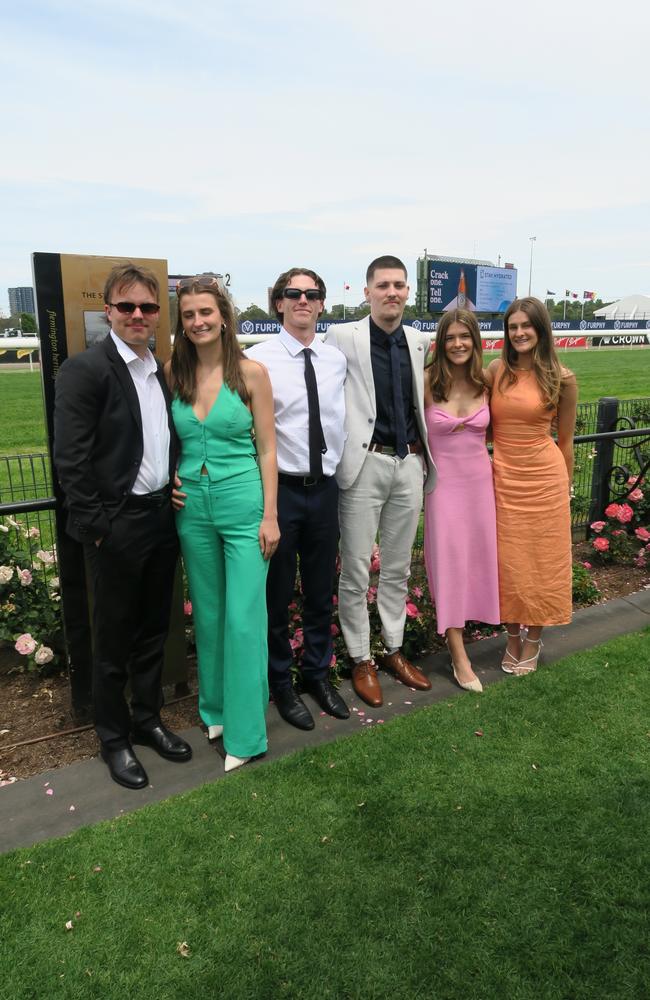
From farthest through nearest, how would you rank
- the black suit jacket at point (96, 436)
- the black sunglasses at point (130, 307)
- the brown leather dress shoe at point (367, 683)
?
the brown leather dress shoe at point (367, 683)
the black sunglasses at point (130, 307)
the black suit jacket at point (96, 436)

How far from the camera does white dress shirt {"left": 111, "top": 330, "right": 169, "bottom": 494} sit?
9.53ft

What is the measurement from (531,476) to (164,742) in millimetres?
2338

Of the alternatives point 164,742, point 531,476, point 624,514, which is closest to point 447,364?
point 531,476

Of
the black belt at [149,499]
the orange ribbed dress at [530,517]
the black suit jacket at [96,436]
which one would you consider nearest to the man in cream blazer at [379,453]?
the orange ribbed dress at [530,517]

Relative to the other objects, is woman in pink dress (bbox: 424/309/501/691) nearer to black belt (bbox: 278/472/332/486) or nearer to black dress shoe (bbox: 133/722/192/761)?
black belt (bbox: 278/472/332/486)

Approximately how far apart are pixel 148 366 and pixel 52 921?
6.77ft

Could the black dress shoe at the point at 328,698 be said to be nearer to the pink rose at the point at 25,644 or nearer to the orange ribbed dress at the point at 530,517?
the orange ribbed dress at the point at 530,517

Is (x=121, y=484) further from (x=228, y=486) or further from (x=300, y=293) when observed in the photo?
(x=300, y=293)

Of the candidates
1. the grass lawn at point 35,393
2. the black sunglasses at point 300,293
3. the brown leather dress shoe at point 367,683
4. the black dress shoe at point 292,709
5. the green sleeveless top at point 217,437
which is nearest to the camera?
the green sleeveless top at point 217,437

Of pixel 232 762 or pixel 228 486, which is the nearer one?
pixel 228 486

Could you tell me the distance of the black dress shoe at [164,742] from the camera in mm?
3221

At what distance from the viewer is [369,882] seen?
247 centimetres

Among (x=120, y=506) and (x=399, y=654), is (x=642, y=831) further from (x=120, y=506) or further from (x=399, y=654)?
(x=120, y=506)

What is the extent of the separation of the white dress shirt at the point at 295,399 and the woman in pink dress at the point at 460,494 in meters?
0.68
